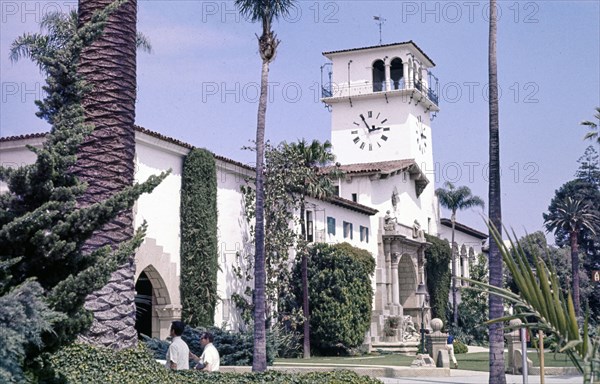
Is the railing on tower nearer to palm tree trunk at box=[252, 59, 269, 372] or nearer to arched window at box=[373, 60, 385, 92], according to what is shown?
arched window at box=[373, 60, 385, 92]

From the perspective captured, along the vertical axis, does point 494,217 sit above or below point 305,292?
above

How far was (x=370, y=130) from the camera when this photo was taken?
5728 centimetres

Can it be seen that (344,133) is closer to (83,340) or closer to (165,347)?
(165,347)

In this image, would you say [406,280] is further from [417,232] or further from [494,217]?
[494,217]

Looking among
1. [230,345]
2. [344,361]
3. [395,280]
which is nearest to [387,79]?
[395,280]

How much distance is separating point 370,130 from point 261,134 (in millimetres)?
32591

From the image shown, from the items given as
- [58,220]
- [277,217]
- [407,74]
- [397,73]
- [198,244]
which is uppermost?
[397,73]

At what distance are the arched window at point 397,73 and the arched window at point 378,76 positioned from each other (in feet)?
2.24

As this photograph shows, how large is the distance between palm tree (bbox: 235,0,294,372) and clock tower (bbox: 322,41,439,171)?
31.0 m

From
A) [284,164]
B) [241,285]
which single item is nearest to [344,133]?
Answer: [284,164]

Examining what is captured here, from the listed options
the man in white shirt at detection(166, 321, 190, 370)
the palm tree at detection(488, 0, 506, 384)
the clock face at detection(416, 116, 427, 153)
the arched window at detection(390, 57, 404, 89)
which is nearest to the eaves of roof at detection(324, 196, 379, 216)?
the clock face at detection(416, 116, 427, 153)

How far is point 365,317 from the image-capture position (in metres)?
40.9

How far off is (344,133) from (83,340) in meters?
45.9

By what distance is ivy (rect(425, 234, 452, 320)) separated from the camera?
53.8m
